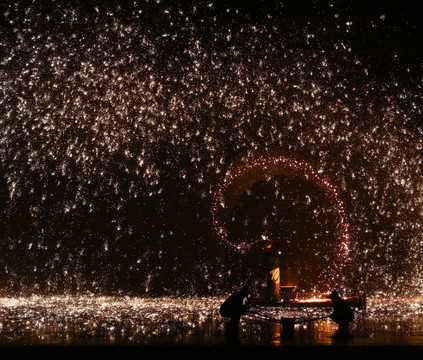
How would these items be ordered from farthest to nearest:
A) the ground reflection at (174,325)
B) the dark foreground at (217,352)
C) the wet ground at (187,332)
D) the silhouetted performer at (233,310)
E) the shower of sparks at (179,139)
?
the shower of sparks at (179,139) → the silhouetted performer at (233,310) → the ground reflection at (174,325) → the wet ground at (187,332) → the dark foreground at (217,352)

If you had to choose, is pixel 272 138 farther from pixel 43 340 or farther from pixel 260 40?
pixel 43 340

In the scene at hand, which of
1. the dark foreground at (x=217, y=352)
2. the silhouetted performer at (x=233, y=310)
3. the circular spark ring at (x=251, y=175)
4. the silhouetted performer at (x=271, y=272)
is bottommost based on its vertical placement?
the dark foreground at (x=217, y=352)

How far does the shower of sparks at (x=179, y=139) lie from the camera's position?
8.64 m

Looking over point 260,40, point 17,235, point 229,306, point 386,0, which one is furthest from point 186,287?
point 386,0

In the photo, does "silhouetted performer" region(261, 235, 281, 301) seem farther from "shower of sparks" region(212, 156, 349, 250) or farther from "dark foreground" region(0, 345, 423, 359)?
"dark foreground" region(0, 345, 423, 359)

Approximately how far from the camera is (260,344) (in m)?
4.04

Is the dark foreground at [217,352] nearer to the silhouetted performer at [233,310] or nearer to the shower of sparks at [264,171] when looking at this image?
the silhouetted performer at [233,310]

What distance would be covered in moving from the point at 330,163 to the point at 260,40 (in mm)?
2474

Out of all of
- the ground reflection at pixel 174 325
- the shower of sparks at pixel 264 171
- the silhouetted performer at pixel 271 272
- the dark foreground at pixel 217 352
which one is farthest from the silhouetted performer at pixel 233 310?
the shower of sparks at pixel 264 171

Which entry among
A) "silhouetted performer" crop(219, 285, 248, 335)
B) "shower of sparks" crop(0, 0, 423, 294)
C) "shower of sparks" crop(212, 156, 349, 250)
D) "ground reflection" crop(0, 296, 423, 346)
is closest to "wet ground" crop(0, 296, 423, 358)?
"ground reflection" crop(0, 296, 423, 346)

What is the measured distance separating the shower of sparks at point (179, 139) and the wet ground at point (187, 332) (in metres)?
1.44

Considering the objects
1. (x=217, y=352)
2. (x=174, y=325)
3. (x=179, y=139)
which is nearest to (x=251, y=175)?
(x=179, y=139)

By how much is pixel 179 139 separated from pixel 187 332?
15.0 ft

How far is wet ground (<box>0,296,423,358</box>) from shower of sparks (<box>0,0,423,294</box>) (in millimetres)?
1437
